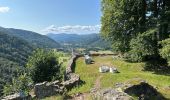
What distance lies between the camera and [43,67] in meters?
66.4

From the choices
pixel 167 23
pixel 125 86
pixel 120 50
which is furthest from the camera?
pixel 120 50

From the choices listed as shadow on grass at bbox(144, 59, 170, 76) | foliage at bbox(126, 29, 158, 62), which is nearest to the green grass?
shadow on grass at bbox(144, 59, 170, 76)

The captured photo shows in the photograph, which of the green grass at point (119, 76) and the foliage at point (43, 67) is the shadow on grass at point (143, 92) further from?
the foliage at point (43, 67)

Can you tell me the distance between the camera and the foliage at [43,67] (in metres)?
64.8

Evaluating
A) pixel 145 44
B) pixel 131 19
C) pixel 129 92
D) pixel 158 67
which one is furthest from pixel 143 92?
Result: pixel 131 19

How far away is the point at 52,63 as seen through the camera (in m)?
68.3

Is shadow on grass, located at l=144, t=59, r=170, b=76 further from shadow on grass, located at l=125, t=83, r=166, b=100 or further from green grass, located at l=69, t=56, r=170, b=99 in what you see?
shadow on grass, located at l=125, t=83, r=166, b=100

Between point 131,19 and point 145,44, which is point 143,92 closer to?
point 145,44

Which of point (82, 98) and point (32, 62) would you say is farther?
point (32, 62)

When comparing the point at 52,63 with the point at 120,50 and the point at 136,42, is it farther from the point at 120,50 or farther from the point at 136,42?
the point at 136,42

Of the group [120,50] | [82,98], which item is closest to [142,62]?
[120,50]

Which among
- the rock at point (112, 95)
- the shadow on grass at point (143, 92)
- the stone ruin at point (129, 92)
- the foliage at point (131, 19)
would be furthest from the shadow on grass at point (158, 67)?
the rock at point (112, 95)

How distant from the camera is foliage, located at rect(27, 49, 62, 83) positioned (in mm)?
64750

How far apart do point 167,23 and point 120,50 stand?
46.5ft
